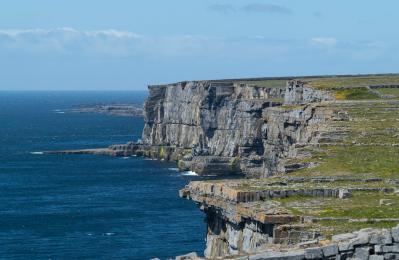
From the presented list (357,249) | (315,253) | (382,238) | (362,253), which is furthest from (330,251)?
(382,238)

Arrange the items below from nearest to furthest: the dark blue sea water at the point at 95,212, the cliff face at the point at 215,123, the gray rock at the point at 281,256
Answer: the gray rock at the point at 281,256, the dark blue sea water at the point at 95,212, the cliff face at the point at 215,123

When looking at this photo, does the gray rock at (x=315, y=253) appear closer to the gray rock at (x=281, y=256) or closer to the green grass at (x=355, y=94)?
the gray rock at (x=281, y=256)

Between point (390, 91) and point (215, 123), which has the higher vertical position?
point (390, 91)

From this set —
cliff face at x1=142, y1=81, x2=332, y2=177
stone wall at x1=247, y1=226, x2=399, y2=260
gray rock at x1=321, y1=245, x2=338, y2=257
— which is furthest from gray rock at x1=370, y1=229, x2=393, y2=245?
cliff face at x1=142, y1=81, x2=332, y2=177

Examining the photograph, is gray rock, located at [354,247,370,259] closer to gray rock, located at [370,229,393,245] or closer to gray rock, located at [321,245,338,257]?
gray rock, located at [370,229,393,245]

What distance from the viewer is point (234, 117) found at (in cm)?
16262

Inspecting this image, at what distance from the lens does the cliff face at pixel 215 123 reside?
144625 mm

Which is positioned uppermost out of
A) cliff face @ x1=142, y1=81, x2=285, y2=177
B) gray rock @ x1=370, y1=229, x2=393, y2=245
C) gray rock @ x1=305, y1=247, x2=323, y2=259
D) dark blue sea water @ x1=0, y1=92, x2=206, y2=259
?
gray rock @ x1=370, y1=229, x2=393, y2=245

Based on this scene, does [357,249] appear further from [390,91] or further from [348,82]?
[348,82]

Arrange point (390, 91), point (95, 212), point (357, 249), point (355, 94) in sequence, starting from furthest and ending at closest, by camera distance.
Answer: point (95, 212)
point (390, 91)
point (355, 94)
point (357, 249)

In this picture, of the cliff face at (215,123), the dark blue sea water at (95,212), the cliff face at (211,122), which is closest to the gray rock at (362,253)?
the dark blue sea water at (95,212)

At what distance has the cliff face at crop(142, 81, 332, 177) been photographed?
14462 centimetres

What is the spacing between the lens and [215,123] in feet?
559

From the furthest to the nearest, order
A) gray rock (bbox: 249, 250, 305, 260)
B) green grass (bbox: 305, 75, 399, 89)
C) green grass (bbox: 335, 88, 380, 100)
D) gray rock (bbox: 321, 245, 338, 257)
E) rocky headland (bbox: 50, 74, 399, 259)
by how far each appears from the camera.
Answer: green grass (bbox: 305, 75, 399, 89) → green grass (bbox: 335, 88, 380, 100) → rocky headland (bbox: 50, 74, 399, 259) → gray rock (bbox: 249, 250, 305, 260) → gray rock (bbox: 321, 245, 338, 257)
